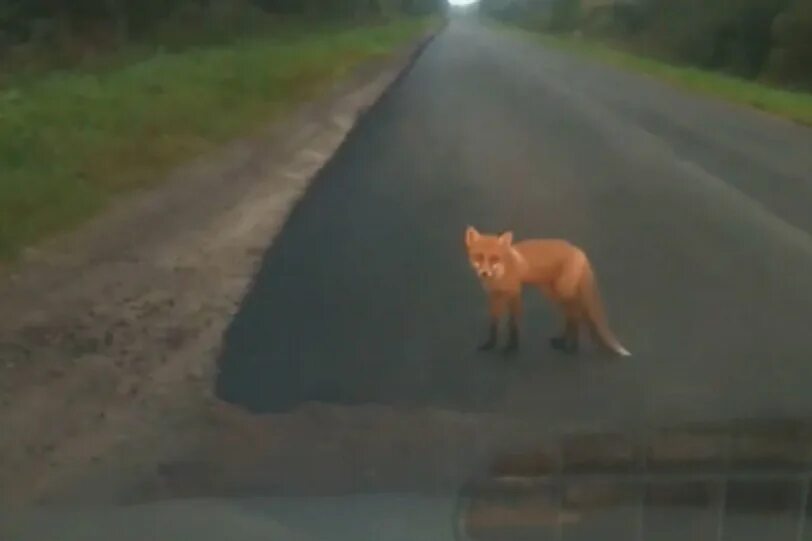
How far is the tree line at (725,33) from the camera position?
5222 centimetres

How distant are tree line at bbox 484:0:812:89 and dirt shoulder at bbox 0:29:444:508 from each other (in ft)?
125

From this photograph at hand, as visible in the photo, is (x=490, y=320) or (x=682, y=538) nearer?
(x=682, y=538)

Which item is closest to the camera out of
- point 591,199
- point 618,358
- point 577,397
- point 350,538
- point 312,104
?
point 350,538

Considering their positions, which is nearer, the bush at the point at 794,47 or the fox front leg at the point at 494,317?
the fox front leg at the point at 494,317

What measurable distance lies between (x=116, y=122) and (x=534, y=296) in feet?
41.1

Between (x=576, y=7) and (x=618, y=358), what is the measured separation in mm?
105395

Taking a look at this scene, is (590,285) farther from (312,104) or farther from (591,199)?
(312,104)

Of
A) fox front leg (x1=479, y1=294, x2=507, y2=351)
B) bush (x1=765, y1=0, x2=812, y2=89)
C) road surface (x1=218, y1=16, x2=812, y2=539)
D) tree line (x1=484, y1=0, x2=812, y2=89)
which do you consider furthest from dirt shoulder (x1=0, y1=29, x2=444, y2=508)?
tree line (x1=484, y1=0, x2=812, y2=89)

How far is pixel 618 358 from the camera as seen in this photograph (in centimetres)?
886

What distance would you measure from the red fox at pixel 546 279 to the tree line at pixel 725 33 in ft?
141

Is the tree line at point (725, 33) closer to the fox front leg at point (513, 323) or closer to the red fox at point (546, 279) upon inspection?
the fox front leg at point (513, 323)

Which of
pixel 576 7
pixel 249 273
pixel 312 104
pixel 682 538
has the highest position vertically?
pixel 682 538

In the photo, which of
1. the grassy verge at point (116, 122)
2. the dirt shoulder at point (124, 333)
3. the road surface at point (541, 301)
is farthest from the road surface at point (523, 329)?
the grassy verge at point (116, 122)

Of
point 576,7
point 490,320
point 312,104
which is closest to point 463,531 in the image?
point 490,320
